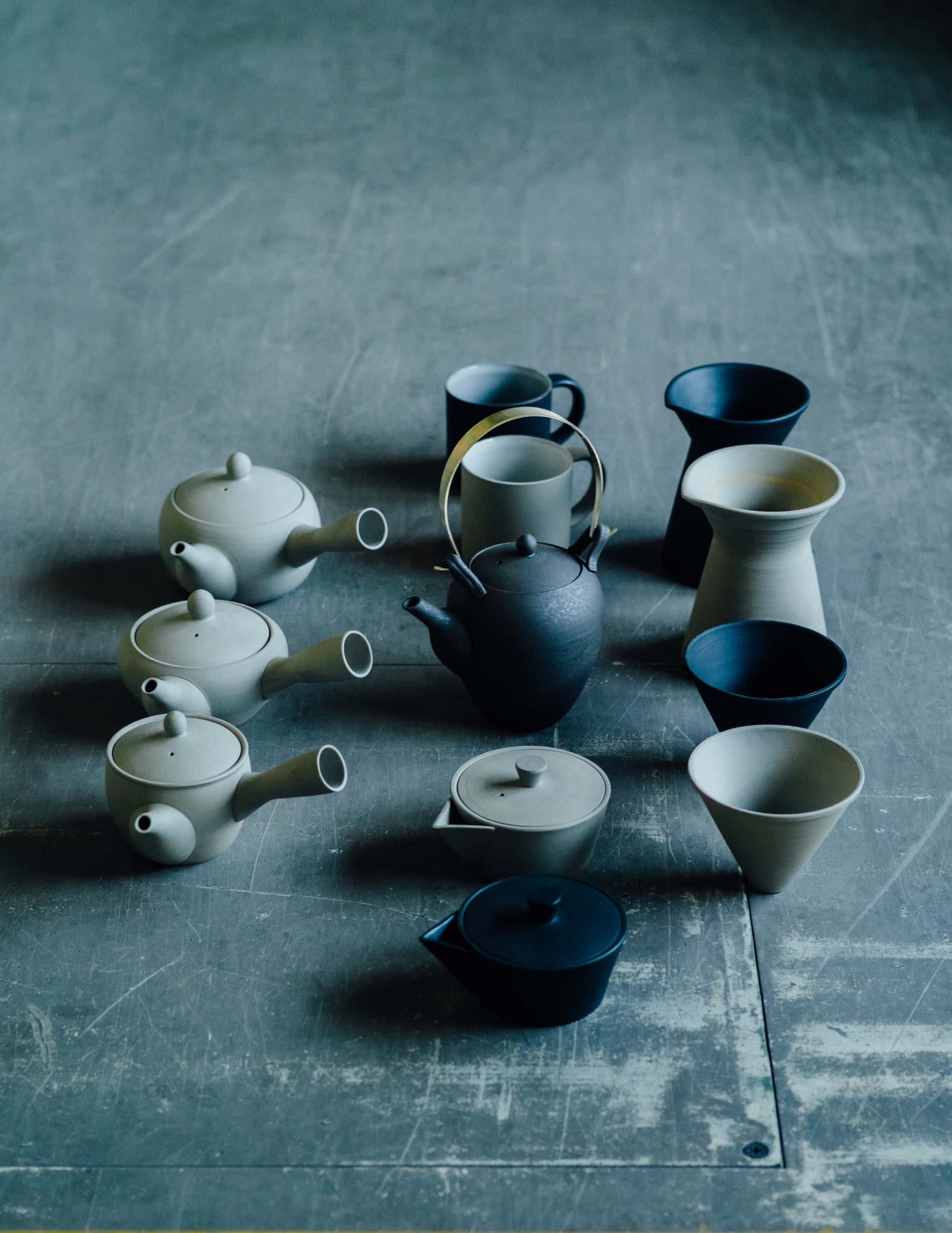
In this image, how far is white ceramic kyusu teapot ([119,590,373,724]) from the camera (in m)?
1.83

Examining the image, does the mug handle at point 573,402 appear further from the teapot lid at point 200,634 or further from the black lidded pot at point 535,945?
the black lidded pot at point 535,945

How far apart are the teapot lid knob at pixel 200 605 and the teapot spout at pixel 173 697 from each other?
0.11 meters

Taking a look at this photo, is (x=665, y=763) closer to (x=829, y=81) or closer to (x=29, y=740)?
(x=29, y=740)

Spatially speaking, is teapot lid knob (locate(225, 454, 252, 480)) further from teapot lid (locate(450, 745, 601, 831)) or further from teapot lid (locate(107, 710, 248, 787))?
teapot lid (locate(450, 745, 601, 831))

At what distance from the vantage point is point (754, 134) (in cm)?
412

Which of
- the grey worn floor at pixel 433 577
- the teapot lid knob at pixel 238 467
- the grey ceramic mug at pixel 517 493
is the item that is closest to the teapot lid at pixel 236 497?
the teapot lid knob at pixel 238 467

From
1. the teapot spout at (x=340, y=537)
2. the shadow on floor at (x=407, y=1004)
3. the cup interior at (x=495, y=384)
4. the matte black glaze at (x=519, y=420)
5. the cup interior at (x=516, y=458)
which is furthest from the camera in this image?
the cup interior at (x=495, y=384)

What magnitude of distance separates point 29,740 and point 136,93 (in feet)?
10.5

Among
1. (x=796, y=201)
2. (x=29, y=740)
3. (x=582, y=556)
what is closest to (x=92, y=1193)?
(x=29, y=740)

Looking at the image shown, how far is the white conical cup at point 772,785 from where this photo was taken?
1554mm

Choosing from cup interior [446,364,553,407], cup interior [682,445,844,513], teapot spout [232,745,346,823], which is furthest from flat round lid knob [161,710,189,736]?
cup interior [446,364,553,407]

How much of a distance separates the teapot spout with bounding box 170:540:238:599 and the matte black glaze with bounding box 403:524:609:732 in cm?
44

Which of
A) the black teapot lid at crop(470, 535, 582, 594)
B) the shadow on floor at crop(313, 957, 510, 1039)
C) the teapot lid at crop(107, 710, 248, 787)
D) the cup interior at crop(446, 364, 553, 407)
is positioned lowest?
the shadow on floor at crop(313, 957, 510, 1039)

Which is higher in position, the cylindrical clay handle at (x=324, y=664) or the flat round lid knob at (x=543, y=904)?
the flat round lid knob at (x=543, y=904)
